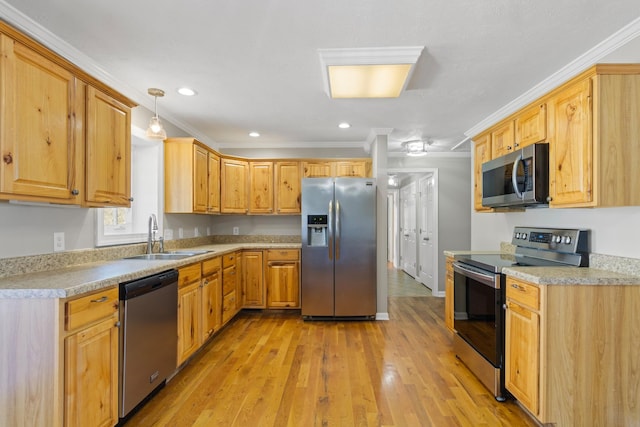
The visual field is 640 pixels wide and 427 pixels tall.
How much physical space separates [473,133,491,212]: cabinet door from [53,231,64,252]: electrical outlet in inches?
140

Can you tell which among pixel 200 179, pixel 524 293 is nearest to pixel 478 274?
pixel 524 293

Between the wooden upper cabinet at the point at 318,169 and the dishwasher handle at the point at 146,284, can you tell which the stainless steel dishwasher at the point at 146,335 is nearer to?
the dishwasher handle at the point at 146,284

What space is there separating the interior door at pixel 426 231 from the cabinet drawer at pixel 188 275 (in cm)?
387

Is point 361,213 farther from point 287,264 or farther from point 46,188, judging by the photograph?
point 46,188

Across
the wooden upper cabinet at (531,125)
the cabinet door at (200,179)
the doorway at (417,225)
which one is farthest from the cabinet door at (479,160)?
the cabinet door at (200,179)

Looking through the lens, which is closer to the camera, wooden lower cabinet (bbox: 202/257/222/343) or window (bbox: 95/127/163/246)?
wooden lower cabinet (bbox: 202/257/222/343)

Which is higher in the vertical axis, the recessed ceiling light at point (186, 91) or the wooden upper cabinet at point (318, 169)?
the recessed ceiling light at point (186, 91)

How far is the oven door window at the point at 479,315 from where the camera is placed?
7.13ft

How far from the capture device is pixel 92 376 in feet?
5.15

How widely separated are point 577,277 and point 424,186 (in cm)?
408

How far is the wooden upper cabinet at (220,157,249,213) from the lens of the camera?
4152 mm

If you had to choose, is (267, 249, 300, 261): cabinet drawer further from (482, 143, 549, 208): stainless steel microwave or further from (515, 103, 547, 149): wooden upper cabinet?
(515, 103, 547, 149): wooden upper cabinet

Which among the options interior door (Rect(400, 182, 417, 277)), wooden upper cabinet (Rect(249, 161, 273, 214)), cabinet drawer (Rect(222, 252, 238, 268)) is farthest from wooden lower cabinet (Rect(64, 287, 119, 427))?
interior door (Rect(400, 182, 417, 277))

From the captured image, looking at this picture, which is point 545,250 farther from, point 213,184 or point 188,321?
point 213,184
